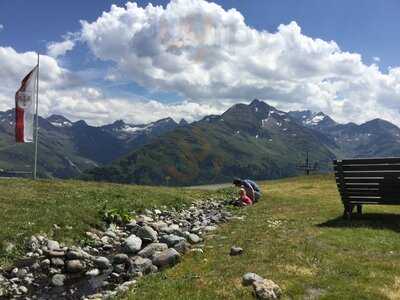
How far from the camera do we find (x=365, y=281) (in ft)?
44.1

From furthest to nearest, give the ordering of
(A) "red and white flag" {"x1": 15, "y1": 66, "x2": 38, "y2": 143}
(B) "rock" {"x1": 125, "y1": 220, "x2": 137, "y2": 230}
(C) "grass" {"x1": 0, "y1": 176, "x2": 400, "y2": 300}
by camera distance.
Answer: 1. (A) "red and white flag" {"x1": 15, "y1": 66, "x2": 38, "y2": 143}
2. (B) "rock" {"x1": 125, "y1": 220, "x2": 137, "y2": 230}
3. (C) "grass" {"x1": 0, "y1": 176, "x2": 400, "y2": 300}

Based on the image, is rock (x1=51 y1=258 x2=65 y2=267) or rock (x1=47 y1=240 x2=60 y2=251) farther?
rock (x1=47 y1=240 x2=60 y2=251)

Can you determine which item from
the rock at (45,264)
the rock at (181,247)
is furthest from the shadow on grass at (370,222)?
the rock at (45,264)

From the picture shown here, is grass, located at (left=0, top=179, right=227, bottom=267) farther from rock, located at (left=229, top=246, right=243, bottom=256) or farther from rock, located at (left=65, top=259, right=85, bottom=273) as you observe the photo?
rock, located at (left=229, top=246, right=243, bottom=256)

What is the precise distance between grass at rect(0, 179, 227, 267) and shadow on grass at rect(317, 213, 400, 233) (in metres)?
11.8

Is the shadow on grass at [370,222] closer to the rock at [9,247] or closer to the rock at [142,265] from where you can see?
the rock at [142,265]

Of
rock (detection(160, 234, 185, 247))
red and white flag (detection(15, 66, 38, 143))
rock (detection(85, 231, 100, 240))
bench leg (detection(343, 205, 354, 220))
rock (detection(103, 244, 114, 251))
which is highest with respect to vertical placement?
red and white flag (detection(15, 66, 38, 143))

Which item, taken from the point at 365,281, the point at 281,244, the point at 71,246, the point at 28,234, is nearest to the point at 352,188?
the point at 281,244

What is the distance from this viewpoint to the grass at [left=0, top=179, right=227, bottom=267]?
20656 millimetres

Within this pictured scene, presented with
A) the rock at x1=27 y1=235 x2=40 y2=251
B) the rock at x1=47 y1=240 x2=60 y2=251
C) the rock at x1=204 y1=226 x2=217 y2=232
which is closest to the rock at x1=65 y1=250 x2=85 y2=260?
the rock at x1=47 y1=240 x2=60 y2=251

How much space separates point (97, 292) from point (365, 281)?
7871mm

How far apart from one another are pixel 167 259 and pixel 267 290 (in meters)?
5.36

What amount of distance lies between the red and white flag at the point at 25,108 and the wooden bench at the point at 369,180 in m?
26.4

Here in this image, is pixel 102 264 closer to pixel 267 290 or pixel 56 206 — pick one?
pixel 267 290
